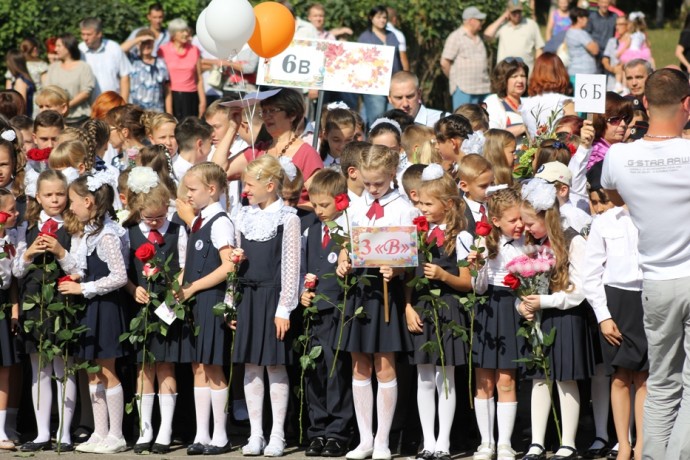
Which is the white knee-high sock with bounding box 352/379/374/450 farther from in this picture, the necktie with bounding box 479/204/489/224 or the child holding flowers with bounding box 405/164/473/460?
the necktie with bounding box 479/204/489/224

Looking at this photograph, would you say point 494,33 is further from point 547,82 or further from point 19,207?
point 19,207

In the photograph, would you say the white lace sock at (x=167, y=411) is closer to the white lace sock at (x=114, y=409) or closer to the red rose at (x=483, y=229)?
the white lace sock at (x=114, y=409)

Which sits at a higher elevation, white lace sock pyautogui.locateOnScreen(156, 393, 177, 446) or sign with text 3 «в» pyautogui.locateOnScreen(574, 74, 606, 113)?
sign with text 3 «в» pyautogui.locateOnScreen(574, 74, 606, 113)

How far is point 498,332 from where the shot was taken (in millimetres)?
7035

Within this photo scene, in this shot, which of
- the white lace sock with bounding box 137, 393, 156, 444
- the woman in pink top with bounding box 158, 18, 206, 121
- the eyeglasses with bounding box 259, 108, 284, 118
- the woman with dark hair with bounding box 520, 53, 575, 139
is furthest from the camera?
the woman in pink top with bounding box 158, 18, 206, 121

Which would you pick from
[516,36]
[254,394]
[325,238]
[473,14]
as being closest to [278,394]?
[254,394]

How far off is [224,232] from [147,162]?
4.20ft

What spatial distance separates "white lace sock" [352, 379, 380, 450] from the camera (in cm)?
725

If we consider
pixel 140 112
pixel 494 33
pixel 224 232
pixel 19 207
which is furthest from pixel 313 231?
pixel 494 33

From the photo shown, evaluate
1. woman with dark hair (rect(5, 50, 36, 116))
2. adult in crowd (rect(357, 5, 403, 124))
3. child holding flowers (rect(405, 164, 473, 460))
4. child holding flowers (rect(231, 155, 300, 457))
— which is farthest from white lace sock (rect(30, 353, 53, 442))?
adult in crowd (rect(357, 5, 403, 124))

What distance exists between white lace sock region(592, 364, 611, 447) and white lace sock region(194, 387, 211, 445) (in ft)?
7.71

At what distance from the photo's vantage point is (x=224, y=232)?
736 centimetres

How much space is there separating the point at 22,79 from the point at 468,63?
5.28 meters

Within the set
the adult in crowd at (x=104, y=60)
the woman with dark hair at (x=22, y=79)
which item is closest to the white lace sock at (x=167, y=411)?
the woman with dark hair at (x=22, y=79)
